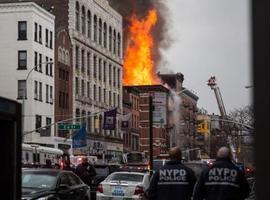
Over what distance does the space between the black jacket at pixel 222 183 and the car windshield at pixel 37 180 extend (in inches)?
319

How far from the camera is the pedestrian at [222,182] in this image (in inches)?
286

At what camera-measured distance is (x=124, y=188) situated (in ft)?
66.6

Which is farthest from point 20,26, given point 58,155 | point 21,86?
point 58,155

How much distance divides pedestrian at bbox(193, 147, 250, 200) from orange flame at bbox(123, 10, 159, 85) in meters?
89.7

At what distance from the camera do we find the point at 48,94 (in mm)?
66188

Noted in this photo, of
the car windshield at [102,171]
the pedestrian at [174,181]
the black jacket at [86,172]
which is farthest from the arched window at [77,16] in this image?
the pedestrian at [174,181]

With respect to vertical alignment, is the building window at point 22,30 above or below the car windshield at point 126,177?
above

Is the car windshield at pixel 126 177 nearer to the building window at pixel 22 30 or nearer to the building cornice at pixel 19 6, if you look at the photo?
the building window at pixel 22 30

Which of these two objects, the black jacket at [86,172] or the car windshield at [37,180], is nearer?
the car windshield at [37,180]

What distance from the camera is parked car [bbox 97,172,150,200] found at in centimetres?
2014

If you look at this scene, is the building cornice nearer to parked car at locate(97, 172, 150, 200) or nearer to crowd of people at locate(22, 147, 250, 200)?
parked car at locate(97, 172, 150, 200)

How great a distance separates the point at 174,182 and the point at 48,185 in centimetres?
742

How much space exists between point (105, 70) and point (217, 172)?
80.3 metres

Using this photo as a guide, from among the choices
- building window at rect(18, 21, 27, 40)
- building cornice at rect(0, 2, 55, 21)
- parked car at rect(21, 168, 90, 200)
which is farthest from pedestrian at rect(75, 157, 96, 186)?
building cornice at rect(0, 2, 55, 21)
